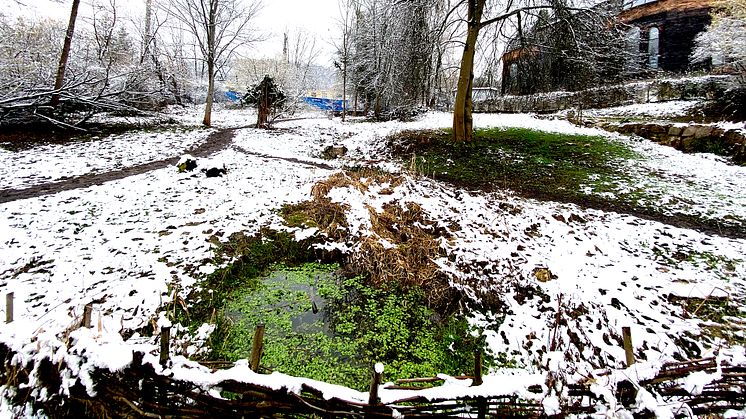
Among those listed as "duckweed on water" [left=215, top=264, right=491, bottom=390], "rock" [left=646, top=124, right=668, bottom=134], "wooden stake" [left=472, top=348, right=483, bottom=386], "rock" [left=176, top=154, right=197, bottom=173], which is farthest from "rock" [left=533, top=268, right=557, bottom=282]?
"rock" [left=646, top=124, right=668, bottom=134]

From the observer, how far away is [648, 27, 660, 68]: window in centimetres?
1744

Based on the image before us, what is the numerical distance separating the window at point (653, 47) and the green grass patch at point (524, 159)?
1122 cm

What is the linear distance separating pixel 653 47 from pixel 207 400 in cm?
2424

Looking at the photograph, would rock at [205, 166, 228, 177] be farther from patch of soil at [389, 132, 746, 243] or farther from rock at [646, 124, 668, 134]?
rock at [646, 124, 668, 134]

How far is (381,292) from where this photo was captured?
4.55 m

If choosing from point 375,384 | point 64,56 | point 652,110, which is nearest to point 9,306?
point 375,384

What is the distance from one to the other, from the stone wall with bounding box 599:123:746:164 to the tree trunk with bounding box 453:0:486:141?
5.68 metres

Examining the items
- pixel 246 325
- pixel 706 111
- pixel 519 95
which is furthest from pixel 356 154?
pixel 706 111

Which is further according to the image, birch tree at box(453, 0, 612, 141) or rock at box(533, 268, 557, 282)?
birch tree at box(453, 0, 612, 141)

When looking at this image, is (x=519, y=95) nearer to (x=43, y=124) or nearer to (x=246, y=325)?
(x=246, y=325)

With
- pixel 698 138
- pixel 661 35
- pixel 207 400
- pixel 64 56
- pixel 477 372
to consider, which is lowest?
pixel 207 400

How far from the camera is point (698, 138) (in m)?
9.34

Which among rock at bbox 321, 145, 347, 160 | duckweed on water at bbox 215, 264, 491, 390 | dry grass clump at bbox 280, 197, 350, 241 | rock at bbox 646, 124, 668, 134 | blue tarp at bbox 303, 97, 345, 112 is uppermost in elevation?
blue tarp at bbox 303, 97, 345, 112

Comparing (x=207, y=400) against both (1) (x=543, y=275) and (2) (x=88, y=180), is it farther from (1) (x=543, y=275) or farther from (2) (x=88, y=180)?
(2) (x=88, y=180)
